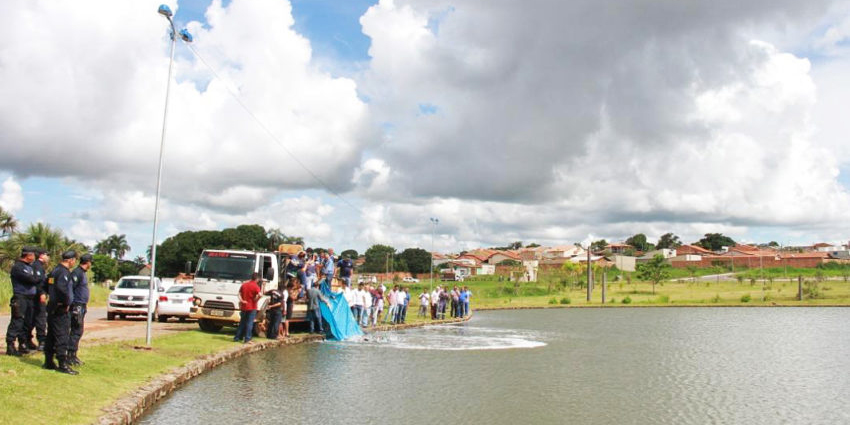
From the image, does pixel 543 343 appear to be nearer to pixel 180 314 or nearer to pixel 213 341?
pixel 213 341

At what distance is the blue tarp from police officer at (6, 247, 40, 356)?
11.0 m

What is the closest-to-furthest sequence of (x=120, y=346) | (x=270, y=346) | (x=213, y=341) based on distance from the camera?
(x=120, y=346)
(x=213, y=341)
(x=270, y=346)

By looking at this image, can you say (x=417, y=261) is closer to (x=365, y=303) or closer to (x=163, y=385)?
(x=365, y=303)

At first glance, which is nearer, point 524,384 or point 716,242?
point 524,384

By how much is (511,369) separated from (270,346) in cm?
688

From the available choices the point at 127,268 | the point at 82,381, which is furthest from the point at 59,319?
the point at 127,268

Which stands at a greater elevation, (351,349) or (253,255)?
(253,255)

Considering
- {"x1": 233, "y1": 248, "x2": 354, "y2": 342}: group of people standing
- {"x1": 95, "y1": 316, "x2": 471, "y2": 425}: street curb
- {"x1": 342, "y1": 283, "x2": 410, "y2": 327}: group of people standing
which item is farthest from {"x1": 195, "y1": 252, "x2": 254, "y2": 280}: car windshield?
{"x1": 342, "y1": 283, "x2": 410, "y2": 327}: group of people standing

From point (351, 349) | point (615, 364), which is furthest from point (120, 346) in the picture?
point (615, 364)

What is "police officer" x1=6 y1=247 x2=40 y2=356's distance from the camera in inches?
453

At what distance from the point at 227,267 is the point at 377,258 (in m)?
138

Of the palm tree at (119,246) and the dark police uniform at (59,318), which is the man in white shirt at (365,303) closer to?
the dark police uniform at (59,318)

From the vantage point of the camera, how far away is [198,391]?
1198 cm

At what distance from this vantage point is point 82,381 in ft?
34.0
